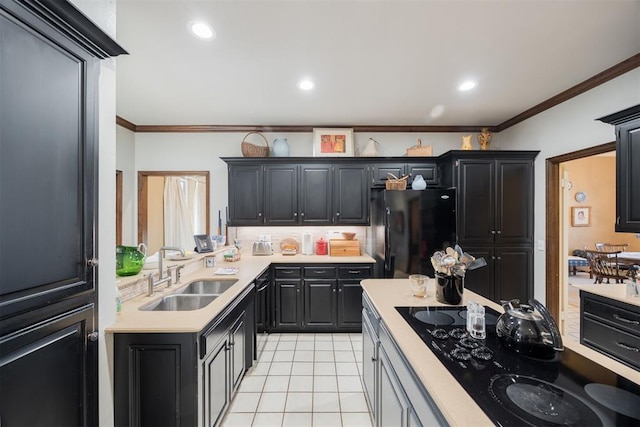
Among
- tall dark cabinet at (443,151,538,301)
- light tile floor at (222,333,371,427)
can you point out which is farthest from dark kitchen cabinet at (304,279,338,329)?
tall dark cabinet at (443,151,538,301)

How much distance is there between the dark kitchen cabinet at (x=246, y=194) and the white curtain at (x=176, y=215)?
5.24ft

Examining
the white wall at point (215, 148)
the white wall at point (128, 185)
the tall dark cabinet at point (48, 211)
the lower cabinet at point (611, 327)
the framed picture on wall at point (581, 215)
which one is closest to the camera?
the tall dark cabinet at point (48, 211)

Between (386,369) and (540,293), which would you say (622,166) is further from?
(386,369)

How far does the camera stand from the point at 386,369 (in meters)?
1.46

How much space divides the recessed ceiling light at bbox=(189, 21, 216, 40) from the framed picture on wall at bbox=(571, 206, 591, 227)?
347 inches

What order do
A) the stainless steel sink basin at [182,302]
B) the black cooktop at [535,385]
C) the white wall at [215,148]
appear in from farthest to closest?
the white wall at [215,148] < the stainless steel sink basin at [182,302] < the black cooktop at [535,385]

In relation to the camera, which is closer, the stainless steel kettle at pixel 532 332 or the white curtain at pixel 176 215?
the stainless steel kettle at pixel 532 332

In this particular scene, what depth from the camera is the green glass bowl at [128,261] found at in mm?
2037

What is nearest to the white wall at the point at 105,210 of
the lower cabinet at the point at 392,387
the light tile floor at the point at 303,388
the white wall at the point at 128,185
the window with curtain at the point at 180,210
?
the light tile floor at the point at 303,388

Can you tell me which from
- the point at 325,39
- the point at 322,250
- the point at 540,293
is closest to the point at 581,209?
the point at 540,293

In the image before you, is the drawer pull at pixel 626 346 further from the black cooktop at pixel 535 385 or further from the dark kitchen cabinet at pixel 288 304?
the dark kitchen cabinet at pixel 288 304

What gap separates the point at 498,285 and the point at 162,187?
212 inches

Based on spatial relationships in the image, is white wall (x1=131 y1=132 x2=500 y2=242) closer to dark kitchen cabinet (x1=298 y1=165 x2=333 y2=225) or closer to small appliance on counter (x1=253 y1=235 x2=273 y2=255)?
dark kitchen cabinet (x1=298 y1=165 x2=333 y2=225)

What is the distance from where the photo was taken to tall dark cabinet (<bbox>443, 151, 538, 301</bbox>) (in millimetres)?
3549
